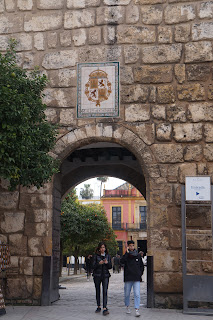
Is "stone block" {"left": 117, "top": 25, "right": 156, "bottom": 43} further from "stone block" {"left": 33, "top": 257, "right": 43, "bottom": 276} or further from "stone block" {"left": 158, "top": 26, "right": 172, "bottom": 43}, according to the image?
Result: "stone block" {"left": 33, "top": 257, "right": 43, "bottom": 276}

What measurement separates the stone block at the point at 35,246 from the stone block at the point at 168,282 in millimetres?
2149

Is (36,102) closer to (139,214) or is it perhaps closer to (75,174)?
(75,174)

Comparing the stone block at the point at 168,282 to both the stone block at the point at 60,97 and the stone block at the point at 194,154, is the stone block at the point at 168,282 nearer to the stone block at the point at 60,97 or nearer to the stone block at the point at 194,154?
the stone block at the point at 194,154

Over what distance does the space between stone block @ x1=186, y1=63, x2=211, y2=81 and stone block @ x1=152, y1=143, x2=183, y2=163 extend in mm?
1340

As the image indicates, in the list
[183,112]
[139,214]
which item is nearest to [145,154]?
[183,112]

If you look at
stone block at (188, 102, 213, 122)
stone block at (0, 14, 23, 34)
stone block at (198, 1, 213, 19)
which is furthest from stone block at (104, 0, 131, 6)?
stone block at (188, 102, 213, 122)

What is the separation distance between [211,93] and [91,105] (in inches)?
90.3

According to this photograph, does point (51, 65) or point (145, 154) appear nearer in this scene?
point (145, 154)

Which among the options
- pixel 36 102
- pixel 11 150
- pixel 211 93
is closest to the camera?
pixel 11 150

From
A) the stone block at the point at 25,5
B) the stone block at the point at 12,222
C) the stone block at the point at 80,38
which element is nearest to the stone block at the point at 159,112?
the stone block at the point at 80,38

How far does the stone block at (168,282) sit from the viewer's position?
27.4ft

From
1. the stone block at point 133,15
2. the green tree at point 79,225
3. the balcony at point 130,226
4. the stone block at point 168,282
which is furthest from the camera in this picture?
the balcony at point 130,226

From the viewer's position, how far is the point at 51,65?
9516mm

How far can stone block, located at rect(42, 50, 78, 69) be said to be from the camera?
9.45m
